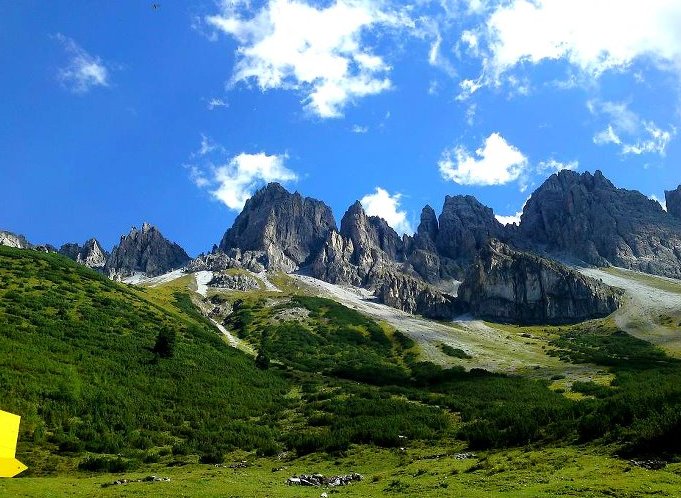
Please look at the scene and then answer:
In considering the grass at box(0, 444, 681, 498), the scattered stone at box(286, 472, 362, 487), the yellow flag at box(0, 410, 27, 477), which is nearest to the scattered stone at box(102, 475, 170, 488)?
the grass at box(0, 444, 681, 498)

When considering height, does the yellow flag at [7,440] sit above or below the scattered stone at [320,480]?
above

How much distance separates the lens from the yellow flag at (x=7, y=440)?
71.6 feet

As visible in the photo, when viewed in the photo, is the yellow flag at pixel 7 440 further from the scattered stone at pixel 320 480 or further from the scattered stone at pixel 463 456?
the scattered stone at pixel 463 456

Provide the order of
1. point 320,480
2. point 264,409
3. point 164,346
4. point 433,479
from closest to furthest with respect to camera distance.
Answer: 1. point 433,479
2. point 320,480
3. point 264,409
4. point 164,346

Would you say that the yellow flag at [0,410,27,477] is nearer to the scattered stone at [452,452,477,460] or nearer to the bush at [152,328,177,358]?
the scattered stone at [452,452,477,460]

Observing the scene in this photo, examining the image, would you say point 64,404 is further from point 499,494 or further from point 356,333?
point 356,333

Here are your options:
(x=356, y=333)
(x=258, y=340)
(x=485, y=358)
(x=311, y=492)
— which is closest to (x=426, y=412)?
(x=311, y=492)

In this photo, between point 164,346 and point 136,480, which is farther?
point 164,346

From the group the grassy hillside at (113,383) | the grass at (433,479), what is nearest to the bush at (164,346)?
the grassy hillside at (113,383)

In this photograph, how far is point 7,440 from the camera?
22.6 meters

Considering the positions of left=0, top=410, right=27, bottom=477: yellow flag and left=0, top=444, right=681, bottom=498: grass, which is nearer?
left=0, top=444, right=681, bottom=498: grass

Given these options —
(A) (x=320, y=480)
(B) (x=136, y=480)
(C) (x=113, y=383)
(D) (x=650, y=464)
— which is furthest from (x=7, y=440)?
(D) (x=650, y=464)

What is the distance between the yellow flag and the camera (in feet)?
71.6

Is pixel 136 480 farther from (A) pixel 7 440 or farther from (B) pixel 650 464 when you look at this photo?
(B) pixel 650 464
